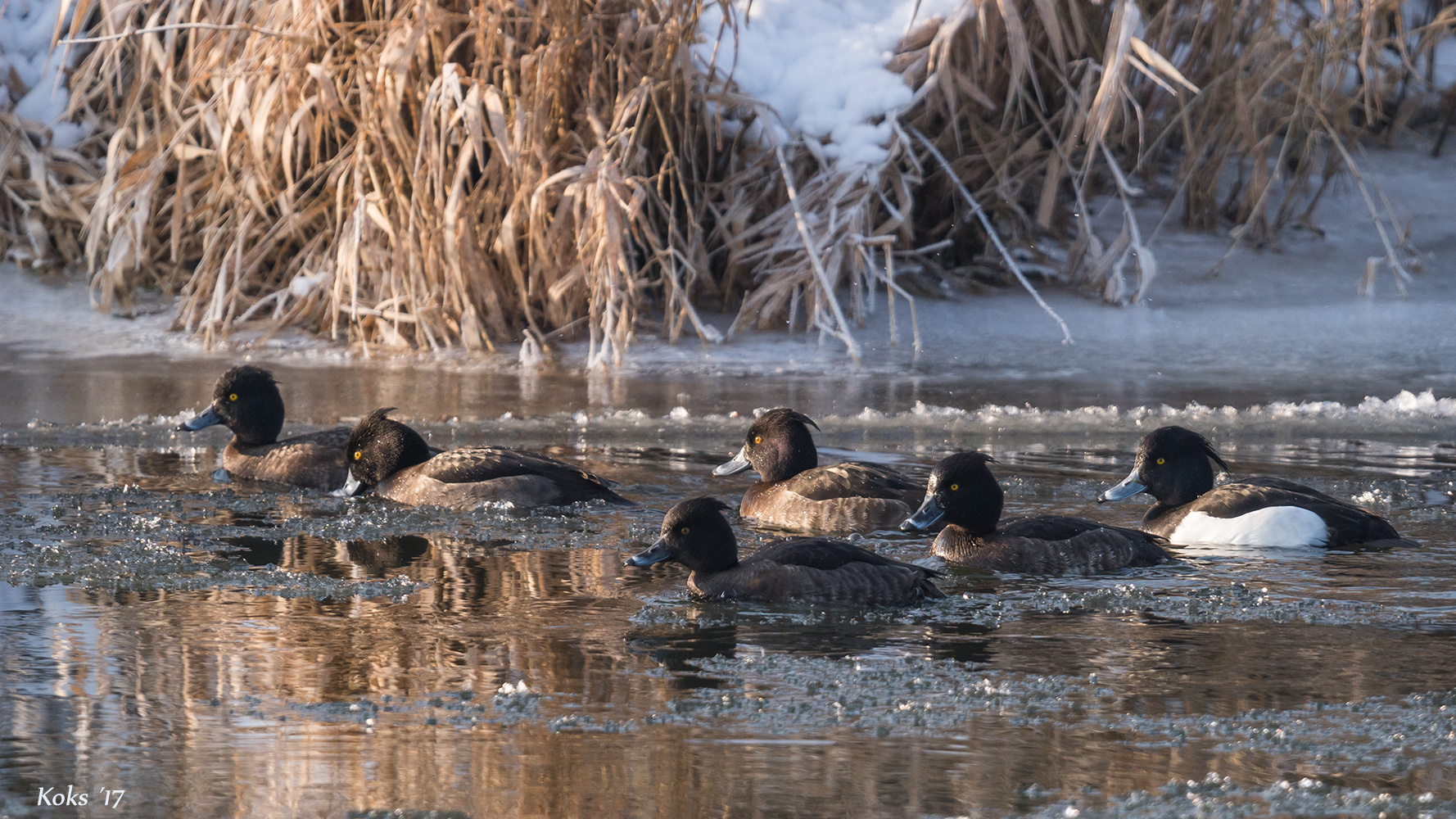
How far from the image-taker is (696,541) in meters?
5.53

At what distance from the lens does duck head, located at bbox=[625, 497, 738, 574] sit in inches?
218

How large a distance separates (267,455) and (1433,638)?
522cm

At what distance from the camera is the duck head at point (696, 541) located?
554 centimetres

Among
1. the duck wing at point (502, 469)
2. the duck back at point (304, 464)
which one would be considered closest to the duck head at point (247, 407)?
the duck back at point (304, 464)

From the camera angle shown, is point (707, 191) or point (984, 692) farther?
point (707, 191)

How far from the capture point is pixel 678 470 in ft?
26.2

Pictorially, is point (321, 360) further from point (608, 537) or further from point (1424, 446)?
point (1424, 446)

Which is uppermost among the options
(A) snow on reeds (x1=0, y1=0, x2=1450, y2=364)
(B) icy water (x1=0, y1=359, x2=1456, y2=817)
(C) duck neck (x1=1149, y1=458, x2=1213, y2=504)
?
(A) snow on reeds (x1=0, y1=0, x2=1450, y2=364)

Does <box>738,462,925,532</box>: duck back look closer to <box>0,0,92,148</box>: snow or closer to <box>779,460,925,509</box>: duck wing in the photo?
<box>779,460,925,509</box>: duck wing

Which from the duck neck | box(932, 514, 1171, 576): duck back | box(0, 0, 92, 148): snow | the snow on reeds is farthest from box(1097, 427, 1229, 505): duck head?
box(0, 0, 92, 148): snow

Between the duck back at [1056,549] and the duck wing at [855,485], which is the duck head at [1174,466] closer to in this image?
the duck back at [1056,549]

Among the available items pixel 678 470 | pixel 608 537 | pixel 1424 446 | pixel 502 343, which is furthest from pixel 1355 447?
pixel 502 343

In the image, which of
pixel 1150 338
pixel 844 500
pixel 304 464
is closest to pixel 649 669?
pixel 844 500

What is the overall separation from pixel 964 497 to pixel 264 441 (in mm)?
3687
